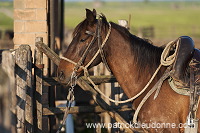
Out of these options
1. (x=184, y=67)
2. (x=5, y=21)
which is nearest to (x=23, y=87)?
(x=184, y=67)

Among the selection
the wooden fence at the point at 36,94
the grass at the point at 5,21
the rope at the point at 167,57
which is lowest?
the wooden fence at the point at 36,94

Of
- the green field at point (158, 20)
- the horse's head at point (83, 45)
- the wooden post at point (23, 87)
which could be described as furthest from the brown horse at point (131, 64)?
the green field at point (158, 20)

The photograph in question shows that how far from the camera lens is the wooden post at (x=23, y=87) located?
357 centimetres

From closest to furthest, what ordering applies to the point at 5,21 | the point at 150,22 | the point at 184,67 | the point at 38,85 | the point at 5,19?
the point at 184,67
the point at 38,85
the point at 5,21
the point at 5,19
the point at 150,22

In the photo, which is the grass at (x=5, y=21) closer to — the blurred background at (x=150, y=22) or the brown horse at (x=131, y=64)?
the blurred background at (x=150, y=22)

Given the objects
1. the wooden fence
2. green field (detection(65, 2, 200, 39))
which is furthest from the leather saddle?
green field (detection(65, 2, 200, 39))

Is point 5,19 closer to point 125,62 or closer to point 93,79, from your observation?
point 93,79

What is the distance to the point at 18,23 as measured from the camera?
5.06 metres

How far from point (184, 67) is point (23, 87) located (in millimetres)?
1879

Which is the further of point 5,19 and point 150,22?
point 150,22

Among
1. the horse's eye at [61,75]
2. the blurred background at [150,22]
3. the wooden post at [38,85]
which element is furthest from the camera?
the blurred background at [150,22]

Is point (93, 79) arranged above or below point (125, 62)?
below

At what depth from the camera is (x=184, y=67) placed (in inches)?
136

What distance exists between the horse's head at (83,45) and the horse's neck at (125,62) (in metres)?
0.17
